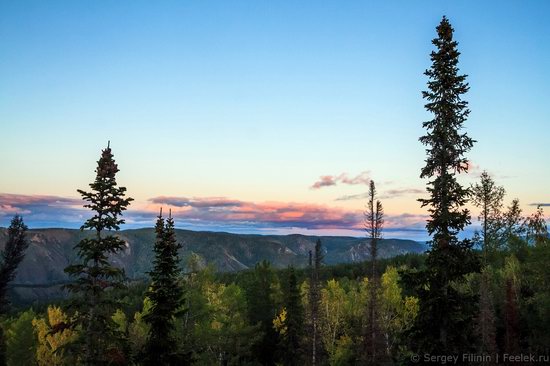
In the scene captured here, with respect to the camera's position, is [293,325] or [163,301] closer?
[163,301]

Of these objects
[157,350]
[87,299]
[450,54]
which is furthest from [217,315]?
[450,54]

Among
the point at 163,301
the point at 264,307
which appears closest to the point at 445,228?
the point at 163,301

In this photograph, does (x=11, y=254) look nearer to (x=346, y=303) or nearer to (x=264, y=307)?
(x=264, y=307)

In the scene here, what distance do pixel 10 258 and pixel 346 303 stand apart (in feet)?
155

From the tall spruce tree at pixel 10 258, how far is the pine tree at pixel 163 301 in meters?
44.5

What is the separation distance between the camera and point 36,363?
181 ft

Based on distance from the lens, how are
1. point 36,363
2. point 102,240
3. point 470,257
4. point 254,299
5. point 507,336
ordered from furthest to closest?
point 254,299
point 36,363
point 507,336
point 102,240
point 470,257

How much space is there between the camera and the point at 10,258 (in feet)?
202

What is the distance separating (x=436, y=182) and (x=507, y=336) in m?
31.2

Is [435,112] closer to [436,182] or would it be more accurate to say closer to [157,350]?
[436,182]

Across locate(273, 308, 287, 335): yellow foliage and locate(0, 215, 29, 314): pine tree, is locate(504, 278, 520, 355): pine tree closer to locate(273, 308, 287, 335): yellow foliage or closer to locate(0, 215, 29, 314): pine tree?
locate(273, 308, 287, 335): yellow foliage

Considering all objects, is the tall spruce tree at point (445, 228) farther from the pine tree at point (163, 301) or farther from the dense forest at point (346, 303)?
the pine tree at point (163, 301)

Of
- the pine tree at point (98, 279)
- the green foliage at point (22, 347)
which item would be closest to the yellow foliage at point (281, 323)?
the green foliage at point (22, 347)

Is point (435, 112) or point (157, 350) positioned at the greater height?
point (435, 112)
